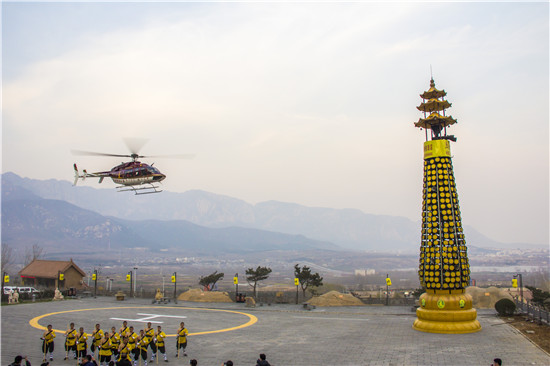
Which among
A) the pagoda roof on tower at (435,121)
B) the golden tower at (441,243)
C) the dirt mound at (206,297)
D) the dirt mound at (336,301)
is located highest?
the pagoda roof on tower at (435,121)

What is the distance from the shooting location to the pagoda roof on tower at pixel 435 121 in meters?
29.7

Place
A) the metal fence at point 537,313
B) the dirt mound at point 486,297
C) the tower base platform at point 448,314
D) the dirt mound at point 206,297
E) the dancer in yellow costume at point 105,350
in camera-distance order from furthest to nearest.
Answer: the dirt mound at point 206,297
the dirt mound at point 486,297
the metal fence at point 537,313
the tower base platform at point 448,314
the dancer in yellow costume at point 105,350

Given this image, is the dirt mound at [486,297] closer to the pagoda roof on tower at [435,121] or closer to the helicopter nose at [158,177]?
the pagoda roof on tower at [435,121]

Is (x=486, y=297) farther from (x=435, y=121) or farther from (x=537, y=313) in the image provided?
(x=435, y=121)

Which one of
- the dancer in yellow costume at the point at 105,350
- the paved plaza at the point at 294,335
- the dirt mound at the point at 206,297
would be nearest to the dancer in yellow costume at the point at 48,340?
the paved plaza at the point at 294,335

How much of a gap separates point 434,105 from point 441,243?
32.7ft

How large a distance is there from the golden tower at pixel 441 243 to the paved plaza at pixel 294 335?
1.16 meters

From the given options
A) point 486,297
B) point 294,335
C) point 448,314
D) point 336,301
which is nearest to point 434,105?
point 448,314

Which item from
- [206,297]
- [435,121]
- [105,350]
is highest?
[435,121]

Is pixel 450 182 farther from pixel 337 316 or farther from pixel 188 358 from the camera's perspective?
pixel 188 358

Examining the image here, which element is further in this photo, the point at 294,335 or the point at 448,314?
the point at 294,335

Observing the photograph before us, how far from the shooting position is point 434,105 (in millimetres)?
30203

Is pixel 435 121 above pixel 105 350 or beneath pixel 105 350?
above

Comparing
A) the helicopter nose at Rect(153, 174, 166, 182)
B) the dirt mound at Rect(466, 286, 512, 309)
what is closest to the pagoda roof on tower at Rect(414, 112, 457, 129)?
the dirt mound at Rect(466, 286, 512, 309)
